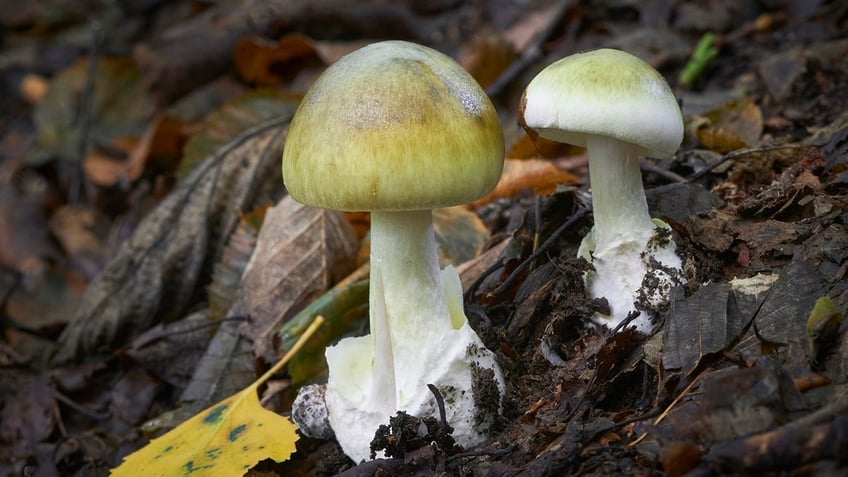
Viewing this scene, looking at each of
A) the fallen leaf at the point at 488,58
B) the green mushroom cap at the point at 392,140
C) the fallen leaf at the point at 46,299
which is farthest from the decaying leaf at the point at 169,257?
the green mushroom cap at the point at 392,140

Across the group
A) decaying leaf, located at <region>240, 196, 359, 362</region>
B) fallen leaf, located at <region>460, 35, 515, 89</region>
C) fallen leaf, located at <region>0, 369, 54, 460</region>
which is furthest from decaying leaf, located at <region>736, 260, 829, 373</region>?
→ fallen leaf, located at <region>460, 35, 515, 89</region>

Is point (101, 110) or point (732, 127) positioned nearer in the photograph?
point (732, 127)

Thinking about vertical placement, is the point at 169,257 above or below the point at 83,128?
below

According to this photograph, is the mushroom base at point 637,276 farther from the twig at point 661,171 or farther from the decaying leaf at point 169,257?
the decaying leaf at point 169,257

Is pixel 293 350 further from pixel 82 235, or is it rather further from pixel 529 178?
pixel 82 235

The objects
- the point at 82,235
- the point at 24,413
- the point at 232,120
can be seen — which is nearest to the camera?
the point at 24,413

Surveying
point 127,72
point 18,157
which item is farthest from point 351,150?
point 18,157

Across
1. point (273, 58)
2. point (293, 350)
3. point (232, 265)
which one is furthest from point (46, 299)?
point (293, 350)
